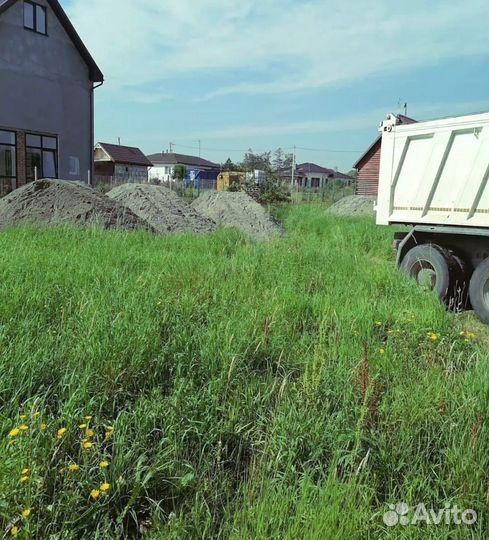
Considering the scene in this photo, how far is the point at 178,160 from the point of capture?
254 feet

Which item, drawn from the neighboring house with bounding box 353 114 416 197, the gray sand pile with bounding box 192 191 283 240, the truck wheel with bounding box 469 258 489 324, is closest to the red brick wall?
the neighboring house with bounding box 353 114 416 197

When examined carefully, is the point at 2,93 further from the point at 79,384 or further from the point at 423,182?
the point at 79,384

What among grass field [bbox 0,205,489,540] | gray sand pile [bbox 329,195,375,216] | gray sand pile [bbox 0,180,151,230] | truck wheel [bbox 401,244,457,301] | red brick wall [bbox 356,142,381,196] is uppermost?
red brick wall [bbox 356,142,381,196]

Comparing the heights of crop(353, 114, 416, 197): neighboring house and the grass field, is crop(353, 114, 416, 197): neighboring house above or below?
above

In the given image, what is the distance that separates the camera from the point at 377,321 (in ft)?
16.7

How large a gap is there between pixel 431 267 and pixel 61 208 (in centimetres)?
884

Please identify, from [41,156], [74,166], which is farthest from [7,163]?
[74,166]

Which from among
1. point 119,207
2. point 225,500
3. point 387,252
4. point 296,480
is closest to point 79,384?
point 225,500

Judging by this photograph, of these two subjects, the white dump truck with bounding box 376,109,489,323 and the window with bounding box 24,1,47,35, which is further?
the window with bounding box 24,1,47,35

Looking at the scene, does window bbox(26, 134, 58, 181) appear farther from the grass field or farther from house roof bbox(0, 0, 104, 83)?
the grass field

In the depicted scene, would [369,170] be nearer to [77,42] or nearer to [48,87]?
[77,42]

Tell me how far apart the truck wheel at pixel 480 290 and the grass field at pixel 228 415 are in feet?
4.14

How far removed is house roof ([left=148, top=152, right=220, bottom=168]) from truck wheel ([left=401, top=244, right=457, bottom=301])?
234ft

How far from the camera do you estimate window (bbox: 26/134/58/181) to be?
2130cm
